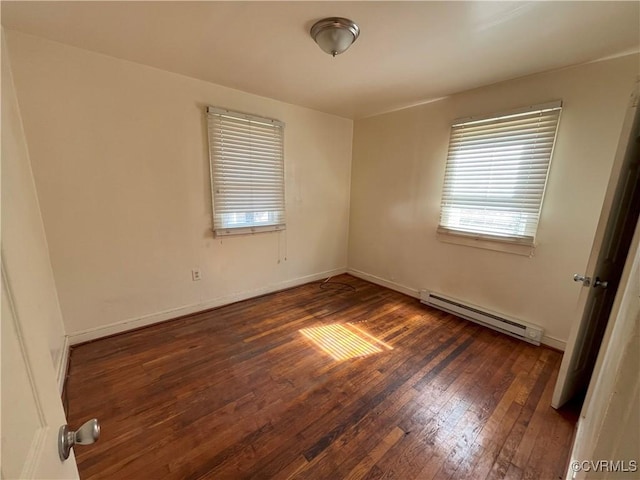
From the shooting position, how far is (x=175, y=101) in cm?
241

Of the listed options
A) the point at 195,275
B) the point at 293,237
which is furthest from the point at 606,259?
the point at 195,275

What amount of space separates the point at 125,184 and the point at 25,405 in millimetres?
2299

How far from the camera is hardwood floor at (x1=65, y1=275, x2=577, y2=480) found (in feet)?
4.43

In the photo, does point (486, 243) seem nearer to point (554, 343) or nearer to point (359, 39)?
point (554, 343)

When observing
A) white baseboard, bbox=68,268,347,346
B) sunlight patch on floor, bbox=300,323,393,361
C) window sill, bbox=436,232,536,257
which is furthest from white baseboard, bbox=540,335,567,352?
white baseboard, bbox=68,268,347,346

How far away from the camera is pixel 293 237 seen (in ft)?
11.7

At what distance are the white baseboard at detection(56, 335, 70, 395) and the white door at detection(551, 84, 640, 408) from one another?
127 inches

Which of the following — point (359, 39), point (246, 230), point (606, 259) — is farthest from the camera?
point (246, 230)

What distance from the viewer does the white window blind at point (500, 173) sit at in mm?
2258

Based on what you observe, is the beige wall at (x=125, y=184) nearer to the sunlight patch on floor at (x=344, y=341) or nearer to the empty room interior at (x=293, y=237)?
the empty room interior at (x=293, y=237)

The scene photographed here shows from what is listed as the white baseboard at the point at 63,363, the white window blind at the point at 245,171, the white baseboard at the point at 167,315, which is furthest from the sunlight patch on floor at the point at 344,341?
the white baseboard at the point at 63,363

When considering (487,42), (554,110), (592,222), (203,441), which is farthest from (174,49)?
(592,222)

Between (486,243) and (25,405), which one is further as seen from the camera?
(486,243)

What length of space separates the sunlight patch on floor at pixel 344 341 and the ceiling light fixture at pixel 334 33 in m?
2.25
